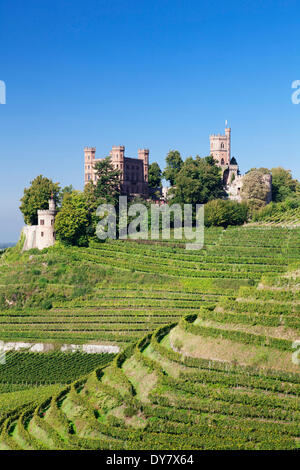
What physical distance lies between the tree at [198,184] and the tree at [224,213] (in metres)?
5.94

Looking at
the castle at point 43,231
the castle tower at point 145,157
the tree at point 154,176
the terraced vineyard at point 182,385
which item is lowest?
the terraced vineyard at point 182,385

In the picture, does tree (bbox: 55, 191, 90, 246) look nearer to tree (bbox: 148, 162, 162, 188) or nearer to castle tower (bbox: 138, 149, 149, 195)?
castle tower (bbox: 138, 149, 149, 195)

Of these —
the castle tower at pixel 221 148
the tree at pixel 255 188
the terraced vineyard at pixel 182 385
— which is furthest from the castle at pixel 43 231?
the castle tower at pixel 221 148

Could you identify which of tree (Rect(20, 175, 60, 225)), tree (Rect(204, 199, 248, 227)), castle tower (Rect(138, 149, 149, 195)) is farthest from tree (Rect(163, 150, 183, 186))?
tree (Rect(20, 175, 60, 225))

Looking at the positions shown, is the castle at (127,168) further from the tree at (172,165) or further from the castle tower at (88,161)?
the tree at (172,165)

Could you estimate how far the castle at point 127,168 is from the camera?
8775 cm

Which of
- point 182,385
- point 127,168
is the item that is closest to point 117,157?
point 127,168

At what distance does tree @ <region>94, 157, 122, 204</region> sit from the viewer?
7694 cm

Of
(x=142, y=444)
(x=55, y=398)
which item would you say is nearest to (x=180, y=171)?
(x=55, y=398)

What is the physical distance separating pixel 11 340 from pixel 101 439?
22.8 m

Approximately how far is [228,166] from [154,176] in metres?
11.7

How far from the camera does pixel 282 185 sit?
299 feet

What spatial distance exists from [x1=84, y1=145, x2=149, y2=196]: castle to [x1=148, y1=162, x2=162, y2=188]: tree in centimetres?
242

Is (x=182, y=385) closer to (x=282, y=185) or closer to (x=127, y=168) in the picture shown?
(x=127, y=168)
